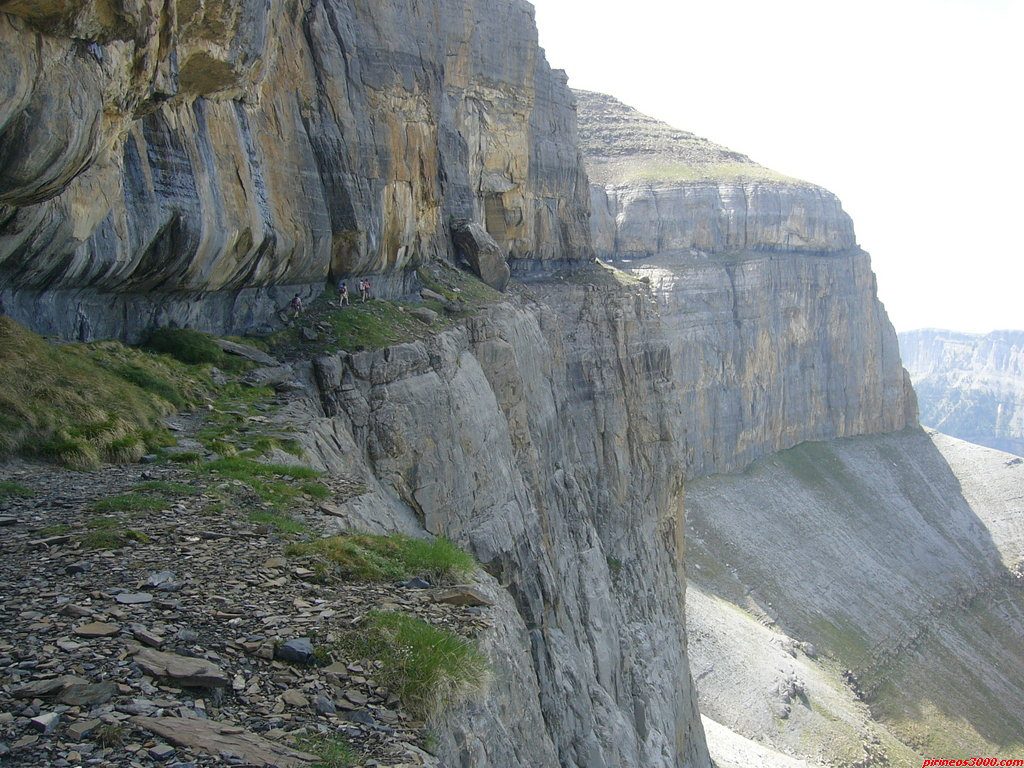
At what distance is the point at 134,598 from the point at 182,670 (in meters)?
1.50

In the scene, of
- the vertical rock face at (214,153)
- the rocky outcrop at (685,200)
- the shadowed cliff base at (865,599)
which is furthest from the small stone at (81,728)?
the rocky outcrop at (685,200)

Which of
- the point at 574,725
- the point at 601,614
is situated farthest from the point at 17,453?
the point at 601,614

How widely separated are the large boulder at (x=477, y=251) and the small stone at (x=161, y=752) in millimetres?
29004

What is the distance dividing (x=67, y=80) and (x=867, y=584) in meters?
76.1

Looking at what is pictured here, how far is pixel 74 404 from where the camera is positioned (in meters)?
13.5

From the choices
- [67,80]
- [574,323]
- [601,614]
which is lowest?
[601,614]

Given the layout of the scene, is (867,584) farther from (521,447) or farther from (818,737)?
(521,447)

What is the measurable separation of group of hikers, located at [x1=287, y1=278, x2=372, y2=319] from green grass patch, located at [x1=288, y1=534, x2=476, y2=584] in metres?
12.9

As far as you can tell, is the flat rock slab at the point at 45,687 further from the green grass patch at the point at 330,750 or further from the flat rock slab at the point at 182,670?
the green grass patch at the point at 330,750

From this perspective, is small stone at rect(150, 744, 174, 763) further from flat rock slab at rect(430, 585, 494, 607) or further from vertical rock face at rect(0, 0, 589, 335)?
vertical rock face at rect(0, 0, 589, 335)

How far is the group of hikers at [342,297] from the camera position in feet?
74.0

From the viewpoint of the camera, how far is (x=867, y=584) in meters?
75.7

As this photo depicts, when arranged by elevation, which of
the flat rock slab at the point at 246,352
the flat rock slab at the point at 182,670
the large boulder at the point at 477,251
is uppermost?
the large boulder at the point at 477,251

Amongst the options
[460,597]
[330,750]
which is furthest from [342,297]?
[330,750]
